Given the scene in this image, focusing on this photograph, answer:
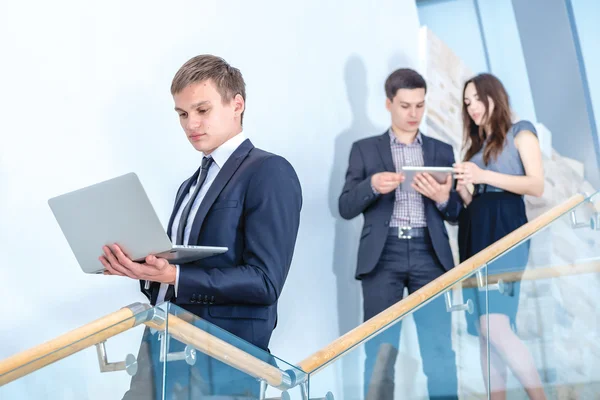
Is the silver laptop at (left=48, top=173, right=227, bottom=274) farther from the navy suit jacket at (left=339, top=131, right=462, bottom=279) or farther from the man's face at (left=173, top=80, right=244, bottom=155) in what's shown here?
the navy suit jacket at (left=339, top=131, right=462, bottom=279)

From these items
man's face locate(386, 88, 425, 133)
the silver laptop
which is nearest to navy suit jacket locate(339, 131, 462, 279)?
man's face locate(386, 88, 425, 133)

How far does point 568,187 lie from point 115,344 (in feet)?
15.7

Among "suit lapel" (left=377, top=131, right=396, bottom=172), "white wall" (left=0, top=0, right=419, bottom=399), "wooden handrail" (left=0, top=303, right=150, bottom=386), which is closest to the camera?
"wooden handrail" (left=0, top=303, right=150, bottom=386)

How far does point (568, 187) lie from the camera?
612 cm

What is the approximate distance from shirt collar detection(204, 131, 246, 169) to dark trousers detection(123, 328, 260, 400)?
2.33 ft

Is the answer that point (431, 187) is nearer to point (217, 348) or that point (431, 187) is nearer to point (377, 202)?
point (377, 202)

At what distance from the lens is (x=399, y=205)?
4.18 meters

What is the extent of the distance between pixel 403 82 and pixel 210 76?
192 centimetres

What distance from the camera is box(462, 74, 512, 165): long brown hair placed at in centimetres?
399

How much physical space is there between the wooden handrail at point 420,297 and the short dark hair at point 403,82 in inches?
48.0

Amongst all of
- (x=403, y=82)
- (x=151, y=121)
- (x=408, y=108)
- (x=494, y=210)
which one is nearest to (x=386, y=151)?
(x=408, y=108)

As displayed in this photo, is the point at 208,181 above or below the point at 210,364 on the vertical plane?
above

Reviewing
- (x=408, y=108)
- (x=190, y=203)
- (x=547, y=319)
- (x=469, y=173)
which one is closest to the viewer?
(x=190, y=203)

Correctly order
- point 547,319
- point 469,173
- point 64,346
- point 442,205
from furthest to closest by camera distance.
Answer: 1. point 442,205
2. point 469,173
3. point 547,319
4. point 64,346
